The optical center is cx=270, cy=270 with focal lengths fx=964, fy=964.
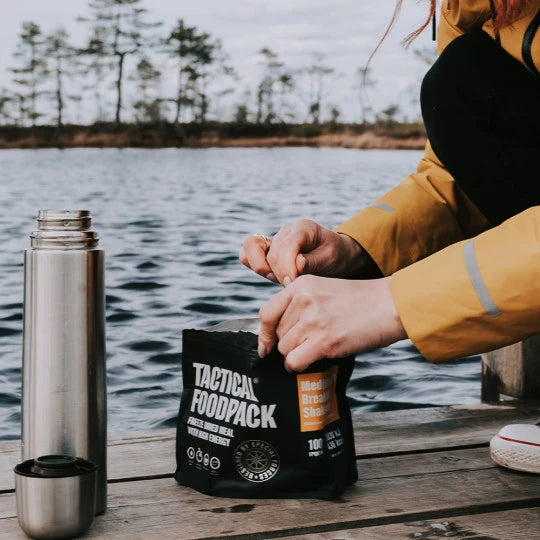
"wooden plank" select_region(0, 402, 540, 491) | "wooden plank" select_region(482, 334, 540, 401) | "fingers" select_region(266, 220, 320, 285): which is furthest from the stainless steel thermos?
"wooden plank" select_region(482, 334, 540, 401)

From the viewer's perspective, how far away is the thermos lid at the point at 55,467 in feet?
4.58

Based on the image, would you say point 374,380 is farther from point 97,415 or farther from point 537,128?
point 97,415

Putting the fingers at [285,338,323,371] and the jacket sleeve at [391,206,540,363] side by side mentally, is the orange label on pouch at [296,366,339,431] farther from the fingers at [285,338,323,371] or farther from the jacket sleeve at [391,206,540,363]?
the jacket sleeve at [391,206,540,363]

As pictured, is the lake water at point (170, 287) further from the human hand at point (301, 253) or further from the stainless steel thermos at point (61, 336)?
the stainless steel thermos at point (61, 336)

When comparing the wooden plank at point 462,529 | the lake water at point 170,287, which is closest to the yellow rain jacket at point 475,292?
the wooden plank at point 462,529

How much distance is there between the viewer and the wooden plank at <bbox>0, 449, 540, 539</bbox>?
4.78 ft

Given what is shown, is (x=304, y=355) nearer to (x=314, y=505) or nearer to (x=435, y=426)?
(x=314, y=505)

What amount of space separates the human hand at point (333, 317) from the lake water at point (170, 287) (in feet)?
5.32

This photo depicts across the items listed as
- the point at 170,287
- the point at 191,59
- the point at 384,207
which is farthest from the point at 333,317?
the point at 191,59

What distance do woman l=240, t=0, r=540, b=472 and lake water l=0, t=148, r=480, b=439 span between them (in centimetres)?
131

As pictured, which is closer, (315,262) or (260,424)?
(260,424)

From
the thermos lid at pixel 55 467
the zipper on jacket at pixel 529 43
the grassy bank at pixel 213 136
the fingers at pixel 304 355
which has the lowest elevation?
the thermos lid at pixel 55 467

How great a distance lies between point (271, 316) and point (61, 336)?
32cm

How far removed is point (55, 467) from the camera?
1.41 meters
